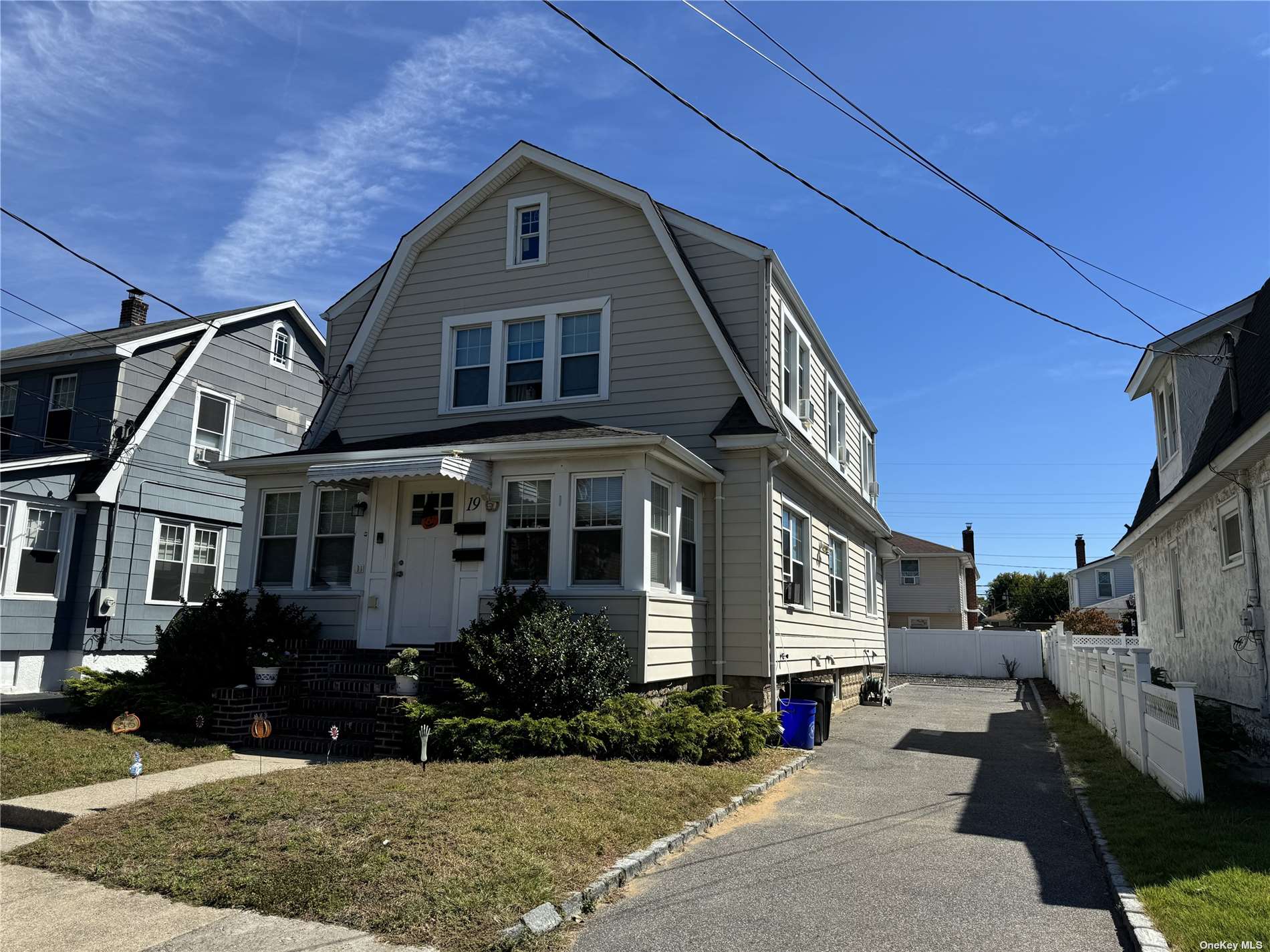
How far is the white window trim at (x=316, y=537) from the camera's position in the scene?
1238 cm

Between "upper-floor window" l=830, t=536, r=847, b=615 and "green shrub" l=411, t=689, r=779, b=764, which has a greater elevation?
"upper-floor window" l=830, t=536, r=847, b=615

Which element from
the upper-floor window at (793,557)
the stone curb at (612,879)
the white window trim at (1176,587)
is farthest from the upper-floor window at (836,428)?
the stone curb at (612,879)

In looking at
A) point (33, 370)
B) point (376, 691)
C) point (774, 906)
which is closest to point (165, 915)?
point (774, 906)

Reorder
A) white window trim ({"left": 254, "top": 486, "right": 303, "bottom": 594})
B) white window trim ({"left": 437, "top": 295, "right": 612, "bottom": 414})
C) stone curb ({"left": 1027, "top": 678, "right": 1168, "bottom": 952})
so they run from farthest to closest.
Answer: white window trim ({"left": 437, "top": 295, "right": 612, "bottom": 414})
white window trim ({"left": 254, "top": 486, "right": 303, "bottom": 594})
stone curb ({"left": 1027, "top": 678, "right": 1168, "bottom": 952})

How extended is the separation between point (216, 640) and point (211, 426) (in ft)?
31.8

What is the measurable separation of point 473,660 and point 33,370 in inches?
574

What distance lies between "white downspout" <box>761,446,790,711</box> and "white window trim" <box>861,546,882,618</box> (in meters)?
8.58

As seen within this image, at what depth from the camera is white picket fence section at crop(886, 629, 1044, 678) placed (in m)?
30.2

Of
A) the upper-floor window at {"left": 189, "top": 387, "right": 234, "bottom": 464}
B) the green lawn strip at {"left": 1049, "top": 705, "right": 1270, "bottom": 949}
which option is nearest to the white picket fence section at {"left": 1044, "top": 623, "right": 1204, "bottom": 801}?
the green lawn strip at {"left": 1049, "top": 705, "right": 1270, "bottom": 949}

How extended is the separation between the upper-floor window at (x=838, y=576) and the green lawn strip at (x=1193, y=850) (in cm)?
748

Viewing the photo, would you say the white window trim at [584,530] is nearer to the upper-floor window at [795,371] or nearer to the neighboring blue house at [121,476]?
the upper-floor window at [795,371]

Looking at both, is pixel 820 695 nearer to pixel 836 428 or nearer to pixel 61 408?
pixel 836 428

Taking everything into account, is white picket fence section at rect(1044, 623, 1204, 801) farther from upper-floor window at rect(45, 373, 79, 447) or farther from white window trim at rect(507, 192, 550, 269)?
upper-floor window at rect(45, 373, 79, 447)

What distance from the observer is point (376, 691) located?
10.6m
